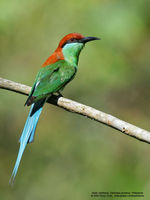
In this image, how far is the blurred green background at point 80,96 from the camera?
4223 mm

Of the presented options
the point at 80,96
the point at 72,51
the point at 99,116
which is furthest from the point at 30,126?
the point at 80,96

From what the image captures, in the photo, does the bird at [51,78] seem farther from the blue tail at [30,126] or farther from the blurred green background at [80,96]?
the blurred green background at [80,96]

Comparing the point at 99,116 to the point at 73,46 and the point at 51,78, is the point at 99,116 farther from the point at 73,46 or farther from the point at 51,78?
the point at 73,46

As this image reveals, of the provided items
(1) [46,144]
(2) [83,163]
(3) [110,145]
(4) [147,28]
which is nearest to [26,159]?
(1) [46,144]

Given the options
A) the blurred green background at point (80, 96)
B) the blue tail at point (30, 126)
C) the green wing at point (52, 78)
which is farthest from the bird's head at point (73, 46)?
the blue tail at point (30, 126)

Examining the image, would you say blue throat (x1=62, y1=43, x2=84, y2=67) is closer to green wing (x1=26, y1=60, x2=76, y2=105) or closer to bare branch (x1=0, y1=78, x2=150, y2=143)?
green wing (x1=26, y1=60, x2=76, y2=105)

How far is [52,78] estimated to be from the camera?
3514 millimetres

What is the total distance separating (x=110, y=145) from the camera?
15.2 ft

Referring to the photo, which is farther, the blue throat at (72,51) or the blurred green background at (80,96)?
the blurred green background at (80,96)

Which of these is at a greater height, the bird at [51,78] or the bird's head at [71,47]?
the bird's head at [71,47]

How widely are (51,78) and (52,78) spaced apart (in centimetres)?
1

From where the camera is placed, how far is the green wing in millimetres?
3275

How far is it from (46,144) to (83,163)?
584 mm

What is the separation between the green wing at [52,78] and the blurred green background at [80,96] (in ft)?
2.91
